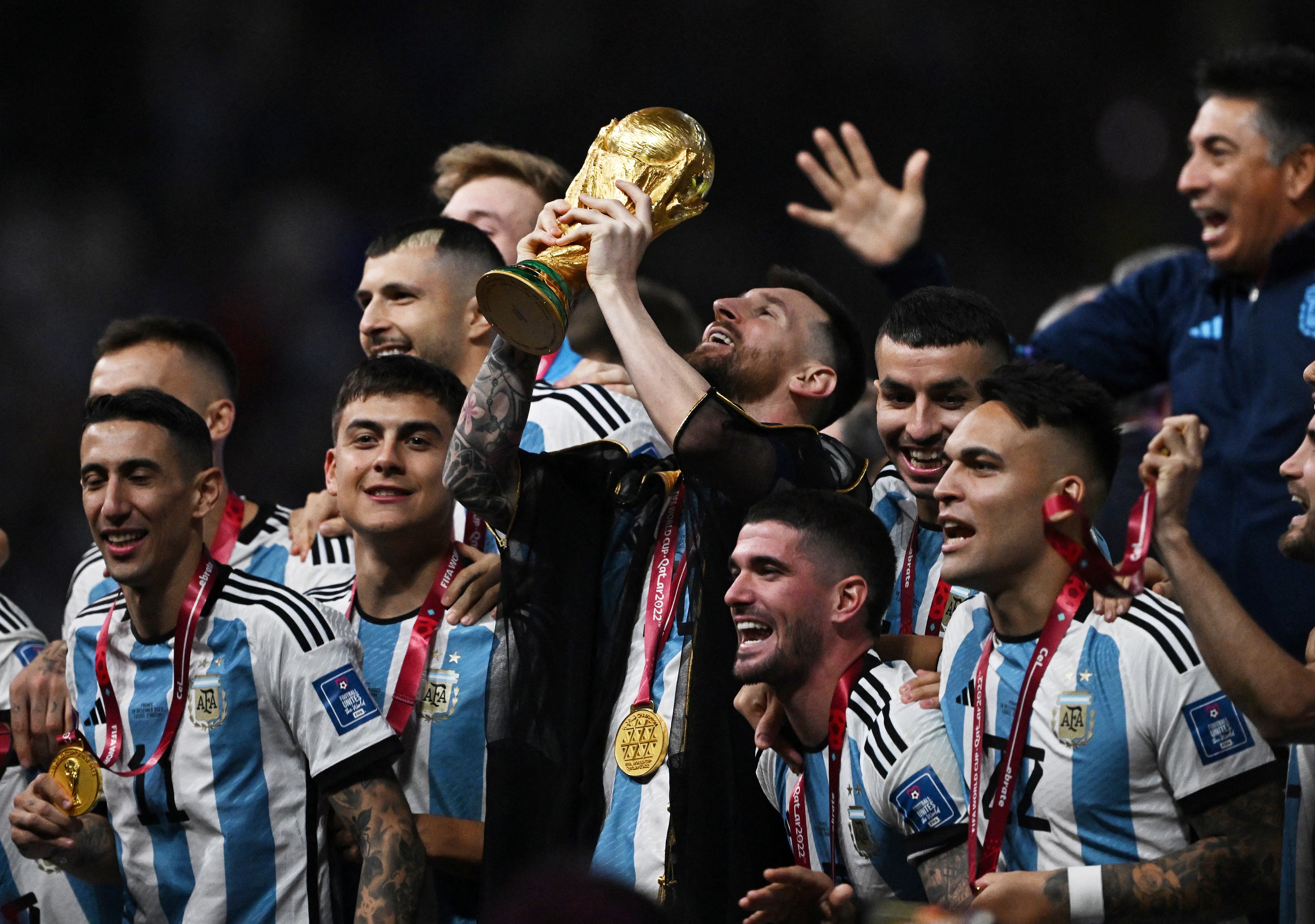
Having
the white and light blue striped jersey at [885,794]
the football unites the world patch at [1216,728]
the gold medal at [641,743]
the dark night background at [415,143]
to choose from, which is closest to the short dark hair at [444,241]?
the gold medal at [641,743]

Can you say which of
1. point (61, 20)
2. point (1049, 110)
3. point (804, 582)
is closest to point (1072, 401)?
point (804, 582)

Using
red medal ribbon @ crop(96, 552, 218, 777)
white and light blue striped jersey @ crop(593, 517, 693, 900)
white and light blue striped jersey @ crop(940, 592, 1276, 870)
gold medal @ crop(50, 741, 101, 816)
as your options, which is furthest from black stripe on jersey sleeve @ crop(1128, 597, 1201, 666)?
gold medal @ crop(50, 741, 101, 816)

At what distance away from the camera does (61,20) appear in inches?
329

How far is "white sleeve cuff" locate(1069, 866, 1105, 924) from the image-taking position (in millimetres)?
2408

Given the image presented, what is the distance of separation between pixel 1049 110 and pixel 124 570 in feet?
19.9

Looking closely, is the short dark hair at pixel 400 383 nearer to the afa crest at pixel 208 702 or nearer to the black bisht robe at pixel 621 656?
the black bisht robe at pixel 621 656

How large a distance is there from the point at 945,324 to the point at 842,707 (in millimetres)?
918

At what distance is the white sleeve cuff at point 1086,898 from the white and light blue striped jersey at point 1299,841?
0.34 m

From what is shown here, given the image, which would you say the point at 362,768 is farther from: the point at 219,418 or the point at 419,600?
the point at 219,418

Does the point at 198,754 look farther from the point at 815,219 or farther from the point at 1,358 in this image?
the point at 1,358

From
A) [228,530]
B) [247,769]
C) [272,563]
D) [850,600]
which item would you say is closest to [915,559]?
[850,600]

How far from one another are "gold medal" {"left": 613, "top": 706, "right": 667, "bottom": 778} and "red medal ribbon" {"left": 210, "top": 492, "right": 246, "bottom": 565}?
4.63 ft

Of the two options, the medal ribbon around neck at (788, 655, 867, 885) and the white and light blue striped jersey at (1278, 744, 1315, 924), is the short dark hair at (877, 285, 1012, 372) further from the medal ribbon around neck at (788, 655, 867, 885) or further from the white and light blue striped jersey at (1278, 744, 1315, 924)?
the white and light blue striped jersey at (1278, 744, 1315, 924)

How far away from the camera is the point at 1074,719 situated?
2.54 metres
